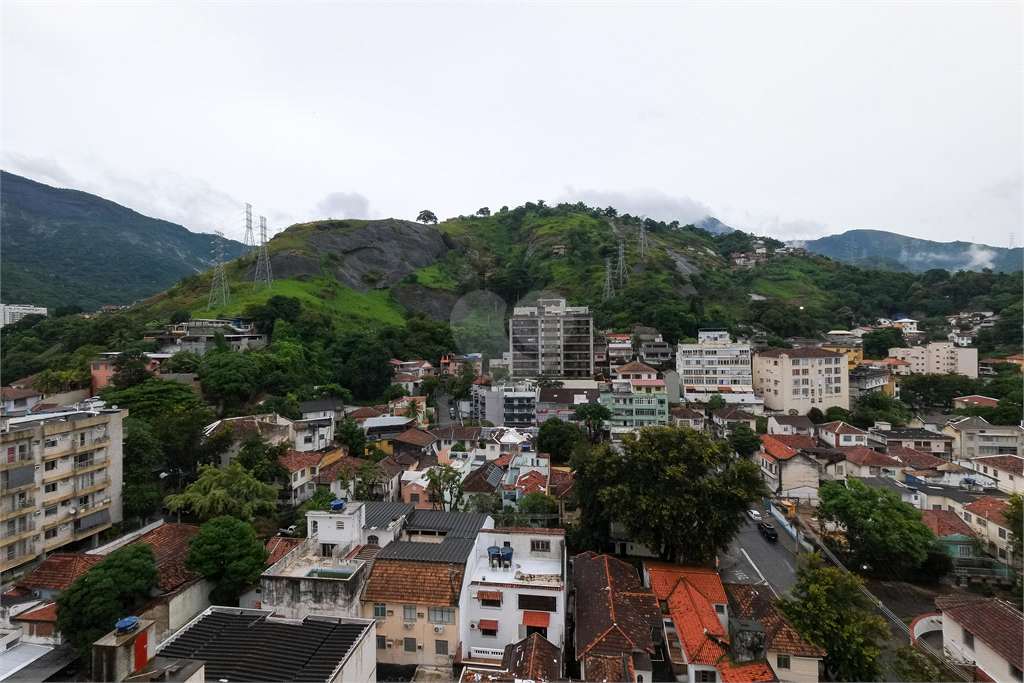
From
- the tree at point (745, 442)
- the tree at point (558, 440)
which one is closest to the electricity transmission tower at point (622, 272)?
the tree at point (745, 442)

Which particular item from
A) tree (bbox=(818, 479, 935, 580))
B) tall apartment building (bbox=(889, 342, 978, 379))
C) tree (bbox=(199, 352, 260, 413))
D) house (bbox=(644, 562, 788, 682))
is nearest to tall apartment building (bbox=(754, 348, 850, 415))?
tall apartment building (bbox=(889, 342, 978, 379))

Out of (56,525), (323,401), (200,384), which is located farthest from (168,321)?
(56,525)

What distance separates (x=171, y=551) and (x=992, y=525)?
2382 centimetres

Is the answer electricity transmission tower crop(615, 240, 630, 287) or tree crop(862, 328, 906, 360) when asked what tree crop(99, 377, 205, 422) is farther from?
tree crop(862, 328, 906, 360)

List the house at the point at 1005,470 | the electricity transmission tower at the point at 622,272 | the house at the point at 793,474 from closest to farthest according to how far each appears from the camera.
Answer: the house at the point at 1005,470
the house at the point at 793,474
the electricity transmission tower at the point at 622,272

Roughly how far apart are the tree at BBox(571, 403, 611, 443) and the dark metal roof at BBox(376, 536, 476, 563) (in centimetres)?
1526

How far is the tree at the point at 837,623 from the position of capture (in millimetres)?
9555

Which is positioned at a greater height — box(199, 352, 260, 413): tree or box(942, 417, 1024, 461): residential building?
box(199, 352, 260, 413): tree

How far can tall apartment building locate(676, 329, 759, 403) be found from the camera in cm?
3262

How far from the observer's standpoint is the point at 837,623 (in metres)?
9.88

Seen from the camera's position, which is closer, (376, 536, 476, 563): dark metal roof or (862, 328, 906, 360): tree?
(376, 536, 476, 563): dark metal roof

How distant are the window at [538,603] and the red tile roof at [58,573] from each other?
10.0 m

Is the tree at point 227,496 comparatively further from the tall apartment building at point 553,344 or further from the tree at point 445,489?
the tall apartment building at point 553,344

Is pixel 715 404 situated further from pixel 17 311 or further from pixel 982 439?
pixel 17 311
